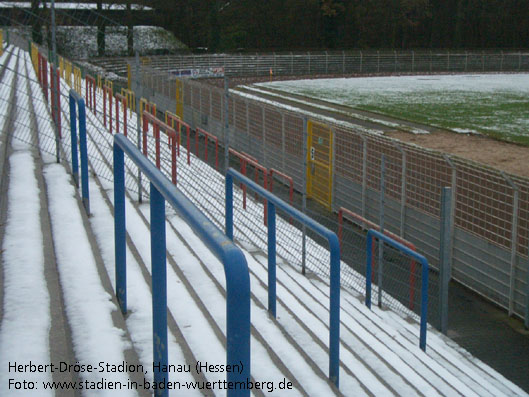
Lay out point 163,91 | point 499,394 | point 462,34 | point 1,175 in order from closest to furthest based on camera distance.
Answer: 1. point 499,394
2. point 1,175
3. point 163,91
4. point 462,34

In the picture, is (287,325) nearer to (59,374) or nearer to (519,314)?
(59,374)

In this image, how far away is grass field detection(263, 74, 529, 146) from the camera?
79.2 ft

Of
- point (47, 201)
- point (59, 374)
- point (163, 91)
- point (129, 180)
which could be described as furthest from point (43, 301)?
point (163, 91)

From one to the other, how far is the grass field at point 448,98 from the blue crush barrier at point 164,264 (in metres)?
18.1

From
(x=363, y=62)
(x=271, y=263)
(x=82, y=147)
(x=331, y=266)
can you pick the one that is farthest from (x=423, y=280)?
(x=363, y=62)

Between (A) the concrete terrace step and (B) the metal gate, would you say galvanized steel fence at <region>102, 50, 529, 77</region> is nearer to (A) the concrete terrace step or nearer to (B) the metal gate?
(B) the metal gate

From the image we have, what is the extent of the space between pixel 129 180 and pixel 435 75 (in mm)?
48577

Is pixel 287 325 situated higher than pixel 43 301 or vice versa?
pixel 43 301

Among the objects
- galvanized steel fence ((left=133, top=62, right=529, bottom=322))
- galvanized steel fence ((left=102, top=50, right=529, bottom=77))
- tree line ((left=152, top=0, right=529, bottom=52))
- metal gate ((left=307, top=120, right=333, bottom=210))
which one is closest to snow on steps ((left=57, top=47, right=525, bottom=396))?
galvanized steel fence ((left=133, top=62, right=529, bottom=322))

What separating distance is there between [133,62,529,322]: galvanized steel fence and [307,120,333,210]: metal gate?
0.57 feet

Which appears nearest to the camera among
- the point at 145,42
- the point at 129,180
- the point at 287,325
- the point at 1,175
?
the point at 287,325

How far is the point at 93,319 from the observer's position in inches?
147

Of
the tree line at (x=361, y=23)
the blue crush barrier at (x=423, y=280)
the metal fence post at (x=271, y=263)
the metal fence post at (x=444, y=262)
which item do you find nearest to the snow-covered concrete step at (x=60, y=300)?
the metal fence post at (x=271, y=263)

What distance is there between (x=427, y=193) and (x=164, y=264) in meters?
10.1
